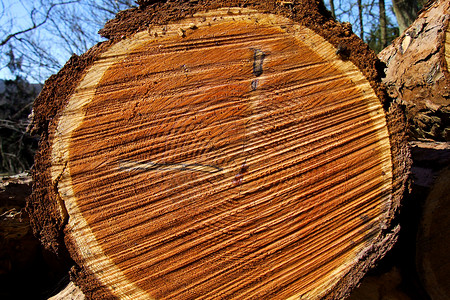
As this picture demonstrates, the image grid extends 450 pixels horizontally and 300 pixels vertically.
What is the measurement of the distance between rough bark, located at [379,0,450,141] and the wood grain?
2.39ft

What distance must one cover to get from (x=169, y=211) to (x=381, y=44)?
8023 millimetres

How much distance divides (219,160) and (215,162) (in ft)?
0.05

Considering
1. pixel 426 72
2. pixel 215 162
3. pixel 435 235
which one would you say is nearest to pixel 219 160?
pixel 215 162

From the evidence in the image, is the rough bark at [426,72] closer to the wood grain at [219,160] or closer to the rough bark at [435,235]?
the rough bark at [435,235]

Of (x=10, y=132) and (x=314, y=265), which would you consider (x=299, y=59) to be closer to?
(x=314, y=265)

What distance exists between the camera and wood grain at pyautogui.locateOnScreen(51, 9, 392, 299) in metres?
0.95

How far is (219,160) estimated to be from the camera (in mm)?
982

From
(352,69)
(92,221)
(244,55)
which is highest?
(244,55)

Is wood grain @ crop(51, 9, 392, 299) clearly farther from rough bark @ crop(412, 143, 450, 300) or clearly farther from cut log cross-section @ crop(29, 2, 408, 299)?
rough bark @ crop(412, 143, 450, 300)

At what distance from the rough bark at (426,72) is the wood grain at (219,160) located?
0.73 m

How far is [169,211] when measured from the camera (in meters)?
0.97

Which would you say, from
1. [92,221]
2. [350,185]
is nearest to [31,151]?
[92,221]

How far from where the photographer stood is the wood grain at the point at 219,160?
950 mm

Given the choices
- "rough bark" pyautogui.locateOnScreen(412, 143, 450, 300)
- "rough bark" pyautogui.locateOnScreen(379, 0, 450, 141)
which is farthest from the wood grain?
"rough bark" pyautogui.locateOnScreen(379, 0, 450, 141)
